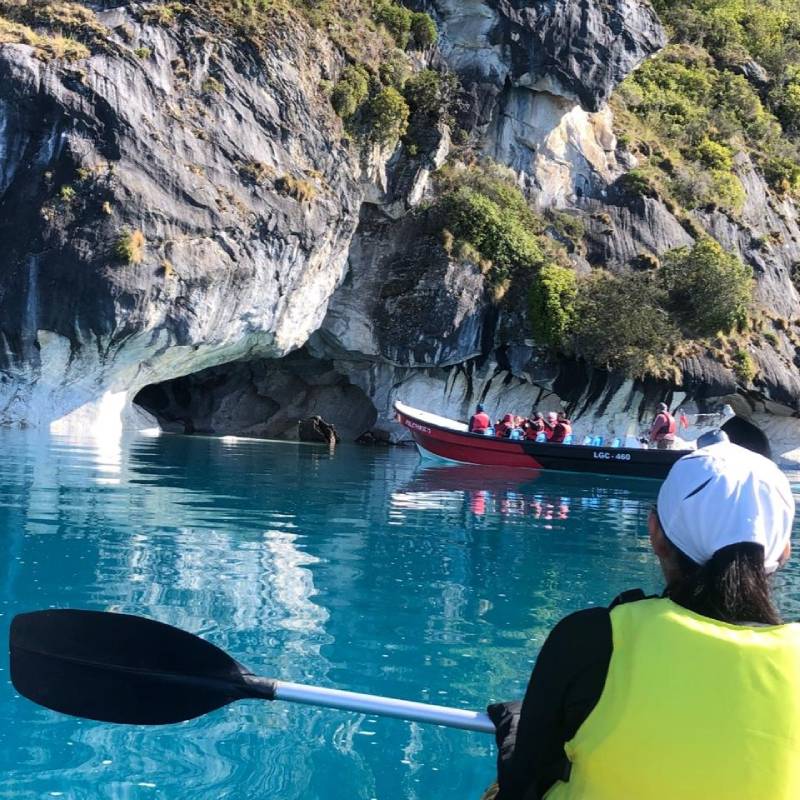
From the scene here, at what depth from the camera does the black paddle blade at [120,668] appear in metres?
3.06

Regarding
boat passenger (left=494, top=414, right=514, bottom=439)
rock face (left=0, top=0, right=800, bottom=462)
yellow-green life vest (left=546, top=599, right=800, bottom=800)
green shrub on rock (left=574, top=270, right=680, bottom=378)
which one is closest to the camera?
yellow-green life vest (left=546, top=599, right=800, bottom=800)

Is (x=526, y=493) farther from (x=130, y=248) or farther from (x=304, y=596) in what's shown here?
(x=130, y=248)

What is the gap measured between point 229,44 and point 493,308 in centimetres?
1194

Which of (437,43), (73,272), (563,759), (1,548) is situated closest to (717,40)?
(437,43)

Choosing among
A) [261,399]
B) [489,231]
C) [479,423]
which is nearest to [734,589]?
[479,423]

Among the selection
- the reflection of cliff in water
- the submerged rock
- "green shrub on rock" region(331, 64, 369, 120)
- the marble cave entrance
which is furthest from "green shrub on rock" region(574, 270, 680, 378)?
"green shrub on rock" region(331, 64, 369, 120)

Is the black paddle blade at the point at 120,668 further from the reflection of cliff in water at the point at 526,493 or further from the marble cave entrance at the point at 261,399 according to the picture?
the marble cave entrance at the point at 261,399

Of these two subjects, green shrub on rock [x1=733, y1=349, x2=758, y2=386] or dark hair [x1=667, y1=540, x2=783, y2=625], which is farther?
green shrub on rock [x1=733, y1=349, x2=758, y2=386]

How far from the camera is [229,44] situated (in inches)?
1000

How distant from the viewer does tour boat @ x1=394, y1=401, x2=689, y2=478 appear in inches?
820

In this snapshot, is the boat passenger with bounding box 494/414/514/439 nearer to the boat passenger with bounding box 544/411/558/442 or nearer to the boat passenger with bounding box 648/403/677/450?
the boat passenger with bounding box 544/411/558/442

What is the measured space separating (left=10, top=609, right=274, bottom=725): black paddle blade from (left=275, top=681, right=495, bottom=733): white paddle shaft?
0.52ft

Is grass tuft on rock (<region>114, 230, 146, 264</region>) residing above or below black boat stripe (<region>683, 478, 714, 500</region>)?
above

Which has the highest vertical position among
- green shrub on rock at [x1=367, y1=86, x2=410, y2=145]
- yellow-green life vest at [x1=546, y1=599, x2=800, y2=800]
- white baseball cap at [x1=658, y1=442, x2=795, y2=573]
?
green shrub on rock at [x1=367, y1=86, x2=410, y2=145]
